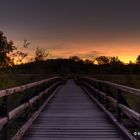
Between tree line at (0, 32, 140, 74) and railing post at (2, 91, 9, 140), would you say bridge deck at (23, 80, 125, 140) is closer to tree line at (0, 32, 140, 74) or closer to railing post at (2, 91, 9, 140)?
railing post at (2, 91, 9, 140)

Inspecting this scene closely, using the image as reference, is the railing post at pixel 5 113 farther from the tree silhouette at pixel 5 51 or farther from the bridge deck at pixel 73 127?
the tree silhouette at pixel 5 51

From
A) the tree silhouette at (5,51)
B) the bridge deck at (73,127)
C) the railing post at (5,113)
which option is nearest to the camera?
the railing post at (5,113)

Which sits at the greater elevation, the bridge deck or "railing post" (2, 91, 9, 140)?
"railing post" (2, 91, 9, 140)

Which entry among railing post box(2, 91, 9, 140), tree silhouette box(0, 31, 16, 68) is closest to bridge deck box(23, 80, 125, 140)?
railing post box(2, 91, 9, 140)

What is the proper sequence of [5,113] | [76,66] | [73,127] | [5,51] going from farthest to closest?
Answer: [76,66], [5,51], [73,127], [5,113]

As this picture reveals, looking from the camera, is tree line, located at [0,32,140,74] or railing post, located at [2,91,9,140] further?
tree line, located at [0,32,140,74]

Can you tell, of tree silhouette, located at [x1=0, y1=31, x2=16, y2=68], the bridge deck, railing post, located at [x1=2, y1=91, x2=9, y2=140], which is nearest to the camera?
railing post, located at [x1=2, y1=91, x2=9, y2=140]

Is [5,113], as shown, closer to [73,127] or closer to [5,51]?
[73,127]

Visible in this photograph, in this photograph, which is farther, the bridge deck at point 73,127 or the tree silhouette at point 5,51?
the tree silhouette at point 5,51

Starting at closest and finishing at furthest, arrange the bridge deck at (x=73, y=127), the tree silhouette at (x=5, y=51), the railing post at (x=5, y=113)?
1. the railing post at (x=5, y=113)
2. the bridge deck at (x=73, y=127)
3. the tree silhouette at (x=5, y=51)

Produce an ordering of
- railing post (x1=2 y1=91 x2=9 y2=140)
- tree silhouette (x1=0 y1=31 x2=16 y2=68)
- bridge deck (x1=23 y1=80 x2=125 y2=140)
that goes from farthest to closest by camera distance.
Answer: tree silhouette (x1=0 y1=31 x2=16 y2=68)
bridge deck (x1=23 y1=80 x2=125 y2=140)
railing post (x1=2 y1=91 x2=9 y2=140)

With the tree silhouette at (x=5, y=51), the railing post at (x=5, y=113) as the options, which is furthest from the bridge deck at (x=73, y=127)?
the tree silhouette at (x=5, y=51)

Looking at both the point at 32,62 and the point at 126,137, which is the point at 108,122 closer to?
the point at 126,137

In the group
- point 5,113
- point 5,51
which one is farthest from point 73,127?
point 5,51
